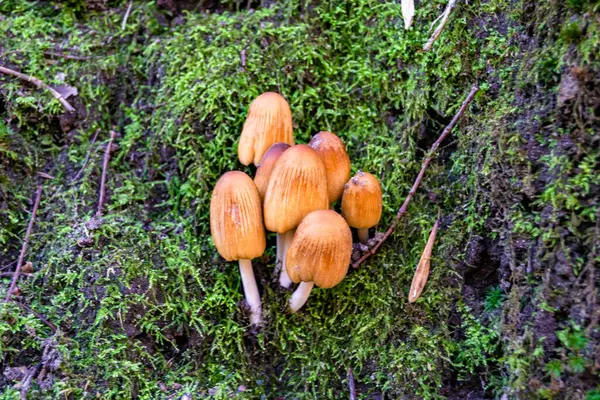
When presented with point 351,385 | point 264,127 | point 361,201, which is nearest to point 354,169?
point 361,201

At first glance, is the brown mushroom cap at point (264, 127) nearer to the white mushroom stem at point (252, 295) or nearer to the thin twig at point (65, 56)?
the white mushroom stem at point (252, 295)

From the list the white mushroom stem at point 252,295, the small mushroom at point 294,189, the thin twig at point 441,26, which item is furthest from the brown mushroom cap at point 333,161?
the thin twig at point 441,26

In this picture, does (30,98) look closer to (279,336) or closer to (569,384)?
(279,336)

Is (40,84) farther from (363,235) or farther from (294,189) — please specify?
(363,235)

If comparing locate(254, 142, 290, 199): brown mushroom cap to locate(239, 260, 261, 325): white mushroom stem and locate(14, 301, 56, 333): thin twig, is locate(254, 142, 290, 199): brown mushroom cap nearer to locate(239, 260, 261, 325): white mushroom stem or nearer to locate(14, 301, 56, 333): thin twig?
locate(239, 260, 261, 325): white mushroom stem

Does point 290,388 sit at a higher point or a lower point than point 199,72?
lower

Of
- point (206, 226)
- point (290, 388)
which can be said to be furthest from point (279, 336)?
point (206, 226)
